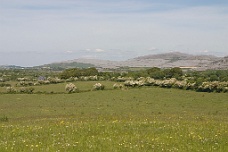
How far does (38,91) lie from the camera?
82.5 metres

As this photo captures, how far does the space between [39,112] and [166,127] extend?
31845 mm

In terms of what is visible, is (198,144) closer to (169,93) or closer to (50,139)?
→ (50,139)

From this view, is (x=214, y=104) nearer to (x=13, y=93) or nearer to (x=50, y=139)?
(x=50, y=139)

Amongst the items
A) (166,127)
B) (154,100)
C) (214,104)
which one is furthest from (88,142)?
(154,100)

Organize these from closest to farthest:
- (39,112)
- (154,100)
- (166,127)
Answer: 1. (166,127)
2. (39,112)
3. (154,100)

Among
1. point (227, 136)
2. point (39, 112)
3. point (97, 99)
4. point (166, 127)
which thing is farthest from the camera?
point (97, 99)

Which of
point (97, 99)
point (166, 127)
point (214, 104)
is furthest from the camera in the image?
point (97, 99)

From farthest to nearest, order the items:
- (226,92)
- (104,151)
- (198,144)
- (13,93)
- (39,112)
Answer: (13,93) → (226,92) → (39,112) → (198,144) → (104,151)

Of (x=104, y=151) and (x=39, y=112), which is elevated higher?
(x=104, y=151)

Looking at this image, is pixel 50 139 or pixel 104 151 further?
pixel 50 139

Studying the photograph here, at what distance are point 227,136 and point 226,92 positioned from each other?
56.9 m

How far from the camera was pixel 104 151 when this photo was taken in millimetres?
12836

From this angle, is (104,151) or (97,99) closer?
(104,151)

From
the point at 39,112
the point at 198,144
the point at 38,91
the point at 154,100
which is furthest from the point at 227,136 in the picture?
the point at 38,91
